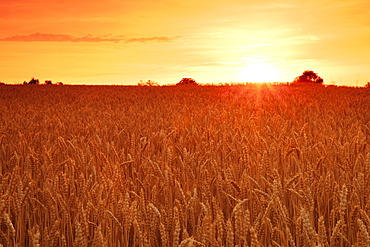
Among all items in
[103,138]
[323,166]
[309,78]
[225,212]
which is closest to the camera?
[225,212]

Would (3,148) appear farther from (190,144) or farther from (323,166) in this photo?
(323,166)

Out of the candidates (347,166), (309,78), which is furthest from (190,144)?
(309,78)

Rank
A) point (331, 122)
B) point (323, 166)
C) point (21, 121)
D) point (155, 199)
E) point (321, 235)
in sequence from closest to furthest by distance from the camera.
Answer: point (321, 235) < point (155, 199) < point (323, 166) < point (331, 122) < point (21, 121)

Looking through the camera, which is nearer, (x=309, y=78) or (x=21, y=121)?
(x=21, y=121)

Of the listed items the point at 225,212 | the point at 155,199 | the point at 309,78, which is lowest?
the point at 225,212

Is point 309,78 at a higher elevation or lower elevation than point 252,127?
higher

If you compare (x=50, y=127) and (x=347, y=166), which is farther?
(x=50, y=127)

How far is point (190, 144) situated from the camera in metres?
3.62

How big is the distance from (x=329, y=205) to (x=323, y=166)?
49cm

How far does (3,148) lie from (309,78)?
50502 millimetres

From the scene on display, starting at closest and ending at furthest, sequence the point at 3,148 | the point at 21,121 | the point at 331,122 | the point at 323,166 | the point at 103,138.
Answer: the point at 323,166, the point at 3,148, the point at 103,138, the point at 331,122, the point at 21,121

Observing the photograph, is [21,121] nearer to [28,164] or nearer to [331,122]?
[28,164]

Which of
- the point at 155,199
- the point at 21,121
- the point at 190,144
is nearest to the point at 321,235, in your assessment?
the point at 155,199

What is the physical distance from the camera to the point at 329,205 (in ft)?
7.27
